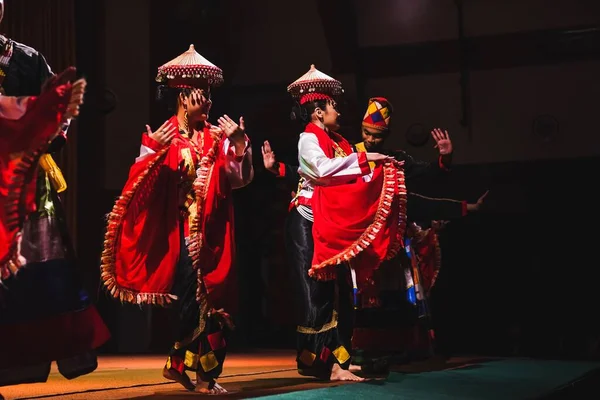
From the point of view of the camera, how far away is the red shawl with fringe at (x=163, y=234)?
3467 mm

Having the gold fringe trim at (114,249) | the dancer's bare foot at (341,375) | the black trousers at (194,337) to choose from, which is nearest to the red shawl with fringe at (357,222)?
the dancer's bare foot at (341,375)

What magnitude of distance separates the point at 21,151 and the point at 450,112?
16.2ft

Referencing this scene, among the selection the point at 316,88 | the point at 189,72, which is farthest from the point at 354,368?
the point at 189,72

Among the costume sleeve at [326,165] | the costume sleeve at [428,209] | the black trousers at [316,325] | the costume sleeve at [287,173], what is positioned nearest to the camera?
the costume sleeve at [326,165]

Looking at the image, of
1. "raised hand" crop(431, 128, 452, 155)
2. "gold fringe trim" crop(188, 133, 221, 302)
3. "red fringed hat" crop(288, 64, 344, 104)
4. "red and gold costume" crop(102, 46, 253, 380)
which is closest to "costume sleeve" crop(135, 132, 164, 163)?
"red and gold costume" crop(102, 46, 253, 380)

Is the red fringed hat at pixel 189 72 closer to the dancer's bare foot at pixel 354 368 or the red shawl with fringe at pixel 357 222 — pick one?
the red shawl with fringe at pixel 357 222

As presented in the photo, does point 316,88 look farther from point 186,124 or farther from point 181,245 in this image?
point 181,245

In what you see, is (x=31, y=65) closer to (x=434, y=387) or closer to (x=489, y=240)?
(x=434, y=387)

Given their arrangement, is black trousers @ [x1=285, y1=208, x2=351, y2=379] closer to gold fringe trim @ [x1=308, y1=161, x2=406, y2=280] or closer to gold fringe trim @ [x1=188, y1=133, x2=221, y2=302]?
gold fringe trim @ [x1=308, y1=161, x2=406, y2=280]

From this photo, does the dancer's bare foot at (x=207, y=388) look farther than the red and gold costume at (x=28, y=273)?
Yes

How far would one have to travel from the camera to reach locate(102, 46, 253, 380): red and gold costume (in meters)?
3.47

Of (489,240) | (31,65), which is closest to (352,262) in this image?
(31,65)

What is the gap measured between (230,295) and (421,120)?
12.7 ft

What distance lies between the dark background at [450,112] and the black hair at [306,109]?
109 inches
